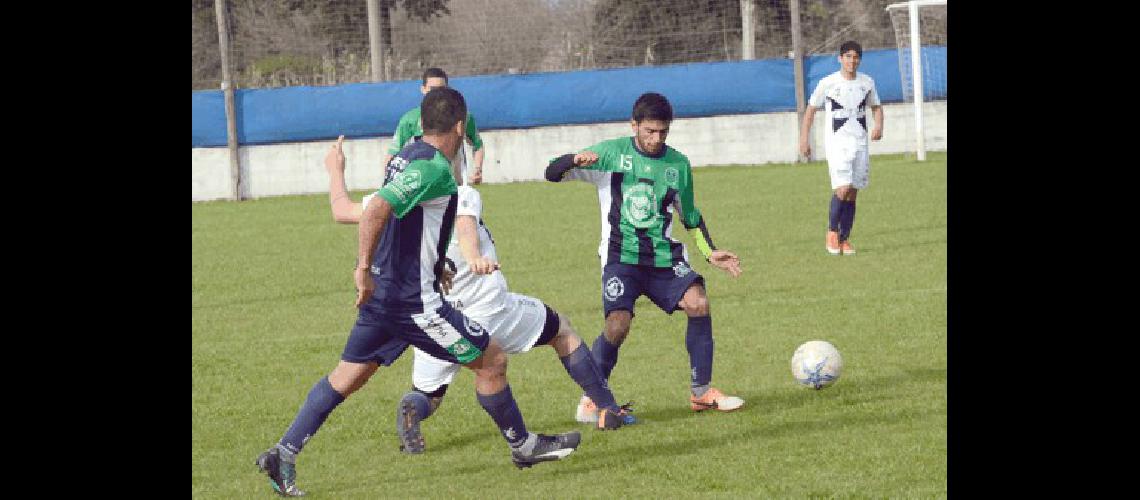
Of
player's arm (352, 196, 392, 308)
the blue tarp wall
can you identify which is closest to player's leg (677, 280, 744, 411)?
player's arm (352, 196, 392, 308)

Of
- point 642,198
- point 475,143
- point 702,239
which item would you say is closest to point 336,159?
point 642,198

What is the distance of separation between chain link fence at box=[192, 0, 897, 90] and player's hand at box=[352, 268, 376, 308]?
2477 cm

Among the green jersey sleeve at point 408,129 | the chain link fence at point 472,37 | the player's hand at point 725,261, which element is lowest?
the player's hand at point 725,261

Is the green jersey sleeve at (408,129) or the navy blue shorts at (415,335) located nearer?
the navy blue shorts at (415,335)

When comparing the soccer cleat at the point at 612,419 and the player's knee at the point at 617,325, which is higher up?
the player's knee at the point at 617,325

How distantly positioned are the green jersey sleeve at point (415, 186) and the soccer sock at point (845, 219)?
9.94 meters

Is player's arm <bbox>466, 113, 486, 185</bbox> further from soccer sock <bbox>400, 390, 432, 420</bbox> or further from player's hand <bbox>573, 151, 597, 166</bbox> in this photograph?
soccer sock <bbox>400, 390, 432, 420</bbox>

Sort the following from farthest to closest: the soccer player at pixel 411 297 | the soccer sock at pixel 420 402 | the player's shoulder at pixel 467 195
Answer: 1. the soccer sock at pixel 420 402
2. the player's shoulder at pixel 467 195
3. the soccer player at pixel 411 297

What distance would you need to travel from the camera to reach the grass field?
24.6 ft

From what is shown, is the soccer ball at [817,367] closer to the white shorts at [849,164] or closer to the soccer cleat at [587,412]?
the soccer cleat at [587,412]

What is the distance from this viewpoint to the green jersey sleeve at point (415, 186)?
22.9 feet

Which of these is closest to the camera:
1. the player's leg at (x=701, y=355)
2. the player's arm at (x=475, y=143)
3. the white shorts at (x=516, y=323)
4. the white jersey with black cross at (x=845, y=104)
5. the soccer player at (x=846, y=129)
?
Result: the white shorts at (x=516, y=323)

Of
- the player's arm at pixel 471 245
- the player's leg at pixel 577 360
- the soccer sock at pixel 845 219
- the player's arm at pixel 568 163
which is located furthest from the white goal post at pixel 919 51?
the player's arm at pixel 471 245

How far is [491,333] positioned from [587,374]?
673 millimetres
